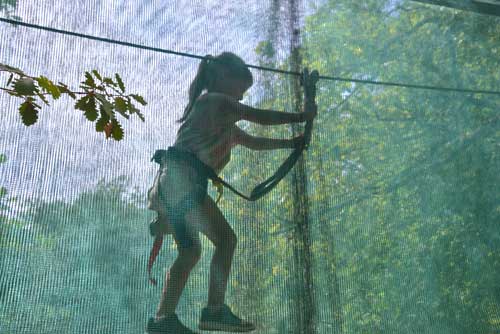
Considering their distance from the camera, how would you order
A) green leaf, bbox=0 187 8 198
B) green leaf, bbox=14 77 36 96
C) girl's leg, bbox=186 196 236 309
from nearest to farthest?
green leaf, bbox=14 77 36 96
green leaf, bbox=0 187 8 198
girl's leg, bbox=186 196 236 309

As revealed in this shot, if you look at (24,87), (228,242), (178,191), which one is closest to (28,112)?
(24,87)

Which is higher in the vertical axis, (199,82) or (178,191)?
(199,82)

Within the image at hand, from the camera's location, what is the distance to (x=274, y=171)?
1619 mm

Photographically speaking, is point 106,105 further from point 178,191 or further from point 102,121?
point 178,191

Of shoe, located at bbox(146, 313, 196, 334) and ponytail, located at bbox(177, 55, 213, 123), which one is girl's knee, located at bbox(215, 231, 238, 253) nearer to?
shoe, located at bbox(146, 313, 196, 334)

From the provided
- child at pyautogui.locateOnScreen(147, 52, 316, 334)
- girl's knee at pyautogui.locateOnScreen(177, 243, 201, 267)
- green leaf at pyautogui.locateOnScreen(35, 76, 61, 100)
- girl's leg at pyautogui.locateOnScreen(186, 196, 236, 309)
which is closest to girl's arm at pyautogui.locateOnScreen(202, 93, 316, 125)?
child at pyautogui.locateOnScreen(147, 52, 316, 334)

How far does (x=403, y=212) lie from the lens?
1.70 meters

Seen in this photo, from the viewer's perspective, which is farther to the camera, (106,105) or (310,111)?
(310,111)

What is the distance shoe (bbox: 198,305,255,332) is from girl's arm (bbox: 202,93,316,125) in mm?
505

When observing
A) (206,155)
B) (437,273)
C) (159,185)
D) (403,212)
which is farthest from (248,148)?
(437,273)

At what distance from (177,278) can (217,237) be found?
0.15 meters

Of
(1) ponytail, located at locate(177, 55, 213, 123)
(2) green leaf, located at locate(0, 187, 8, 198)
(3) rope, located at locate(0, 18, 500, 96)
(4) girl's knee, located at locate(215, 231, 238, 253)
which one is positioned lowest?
(4) girl's knee, located at locate(215, 231, 238, 253)

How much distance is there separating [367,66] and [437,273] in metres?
0.65

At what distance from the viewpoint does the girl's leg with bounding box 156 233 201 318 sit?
1.41m
